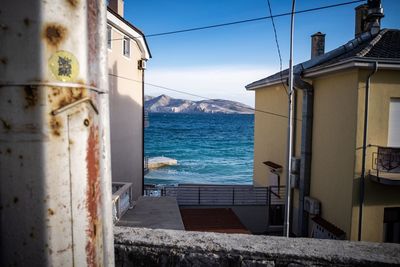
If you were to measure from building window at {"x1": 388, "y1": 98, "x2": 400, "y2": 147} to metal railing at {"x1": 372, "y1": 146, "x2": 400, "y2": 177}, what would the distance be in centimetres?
58

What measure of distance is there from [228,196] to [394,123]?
29.1 ft

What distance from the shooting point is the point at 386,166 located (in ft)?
33.6

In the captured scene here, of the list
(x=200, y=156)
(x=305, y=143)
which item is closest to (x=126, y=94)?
(x=305, y=143)

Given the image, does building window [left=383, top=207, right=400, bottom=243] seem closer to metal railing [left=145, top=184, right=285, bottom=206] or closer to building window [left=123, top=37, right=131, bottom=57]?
metal railing [left=145, top=184, right=285, bottom=206]

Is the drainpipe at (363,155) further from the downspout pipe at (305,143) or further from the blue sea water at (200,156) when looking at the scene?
the blue sea water at (200,156)

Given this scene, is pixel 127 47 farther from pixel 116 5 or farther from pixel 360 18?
pixel 360 18

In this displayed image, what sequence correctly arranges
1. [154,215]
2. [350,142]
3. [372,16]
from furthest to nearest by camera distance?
[372,16], [350,142], [154,215]

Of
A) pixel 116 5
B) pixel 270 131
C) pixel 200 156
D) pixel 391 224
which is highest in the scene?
pixel 116 5

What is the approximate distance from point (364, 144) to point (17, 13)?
11.1 metres

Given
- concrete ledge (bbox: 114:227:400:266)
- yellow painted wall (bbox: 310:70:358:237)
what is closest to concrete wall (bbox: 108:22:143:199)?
yellow painted wall (bbox: 310:70:358:237)

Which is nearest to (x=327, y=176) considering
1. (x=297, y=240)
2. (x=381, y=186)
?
(x=381, y=186)

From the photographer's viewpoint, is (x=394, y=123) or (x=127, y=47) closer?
(x=394, y=123)

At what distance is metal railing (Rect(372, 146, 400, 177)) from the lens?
10.1m

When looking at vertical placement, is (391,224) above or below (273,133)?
below
